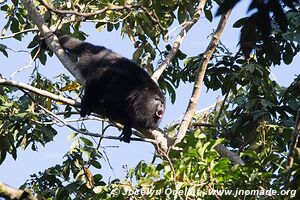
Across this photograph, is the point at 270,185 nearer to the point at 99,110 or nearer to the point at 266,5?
the point at 266,5

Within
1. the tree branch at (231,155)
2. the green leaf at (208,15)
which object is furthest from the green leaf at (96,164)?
the green leaf at (208,15)

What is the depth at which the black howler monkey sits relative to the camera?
534cm

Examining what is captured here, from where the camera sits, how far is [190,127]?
479cm

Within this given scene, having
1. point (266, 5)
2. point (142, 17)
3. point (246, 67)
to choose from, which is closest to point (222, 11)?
point (266, 5)

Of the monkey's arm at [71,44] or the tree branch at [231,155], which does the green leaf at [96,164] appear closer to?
the tree branch at [231,155]

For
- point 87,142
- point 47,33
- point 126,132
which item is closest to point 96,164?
point 87,142

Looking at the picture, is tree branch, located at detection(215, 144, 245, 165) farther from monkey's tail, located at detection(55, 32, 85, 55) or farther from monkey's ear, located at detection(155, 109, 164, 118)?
monkey's tail, located at detection(55, 32, 85, 55)

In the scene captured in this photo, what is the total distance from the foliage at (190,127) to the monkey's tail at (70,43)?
222mm

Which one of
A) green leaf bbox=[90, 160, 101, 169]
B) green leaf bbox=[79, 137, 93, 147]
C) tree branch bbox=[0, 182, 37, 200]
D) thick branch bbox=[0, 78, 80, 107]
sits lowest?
tree branch bbox=[0, 182, 37, 200]

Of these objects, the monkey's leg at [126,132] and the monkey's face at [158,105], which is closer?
the monkey's leg at [126,132]

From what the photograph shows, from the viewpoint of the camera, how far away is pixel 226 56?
5.36 meters

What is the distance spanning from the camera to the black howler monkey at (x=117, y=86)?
5.34m

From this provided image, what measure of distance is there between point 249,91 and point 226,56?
43 cm

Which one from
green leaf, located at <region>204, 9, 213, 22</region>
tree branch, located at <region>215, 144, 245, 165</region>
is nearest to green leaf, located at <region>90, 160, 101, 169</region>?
tree branch, located at <region>215, 144, 245, 165</region>
